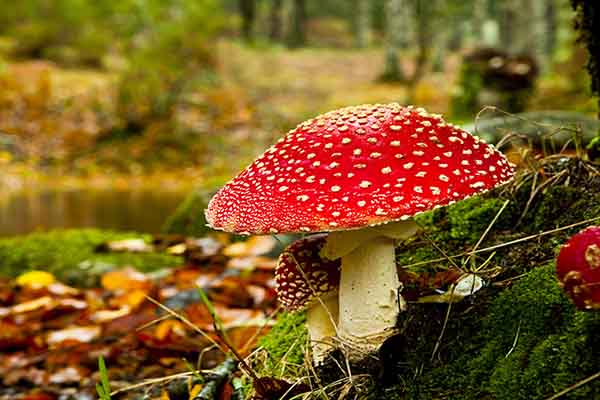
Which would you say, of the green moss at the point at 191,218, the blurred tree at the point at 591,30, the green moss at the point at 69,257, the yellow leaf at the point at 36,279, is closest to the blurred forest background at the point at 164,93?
the green moss at the point at 191,218

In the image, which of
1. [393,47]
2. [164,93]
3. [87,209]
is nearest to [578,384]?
[87,209]

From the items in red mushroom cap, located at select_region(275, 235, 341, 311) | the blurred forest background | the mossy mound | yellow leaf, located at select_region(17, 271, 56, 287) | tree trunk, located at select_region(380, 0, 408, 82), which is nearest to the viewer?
the mossy mound

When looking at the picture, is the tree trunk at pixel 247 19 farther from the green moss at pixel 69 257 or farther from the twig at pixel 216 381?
the twig at pixel 216 381

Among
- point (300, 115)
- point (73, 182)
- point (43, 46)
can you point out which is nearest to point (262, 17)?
point (43, 46)

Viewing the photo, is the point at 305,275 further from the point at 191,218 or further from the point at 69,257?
the point at 191,218

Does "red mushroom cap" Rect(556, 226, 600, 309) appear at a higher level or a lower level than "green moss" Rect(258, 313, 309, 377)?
higher

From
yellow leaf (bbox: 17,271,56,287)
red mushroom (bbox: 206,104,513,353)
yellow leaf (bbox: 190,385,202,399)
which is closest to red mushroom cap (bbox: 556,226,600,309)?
red mushroom (bbox: 206,104,513,353)

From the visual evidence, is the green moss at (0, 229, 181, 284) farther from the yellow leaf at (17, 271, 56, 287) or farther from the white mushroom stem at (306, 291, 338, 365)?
the white mushroom stem at (306, 291, 338, 365)
